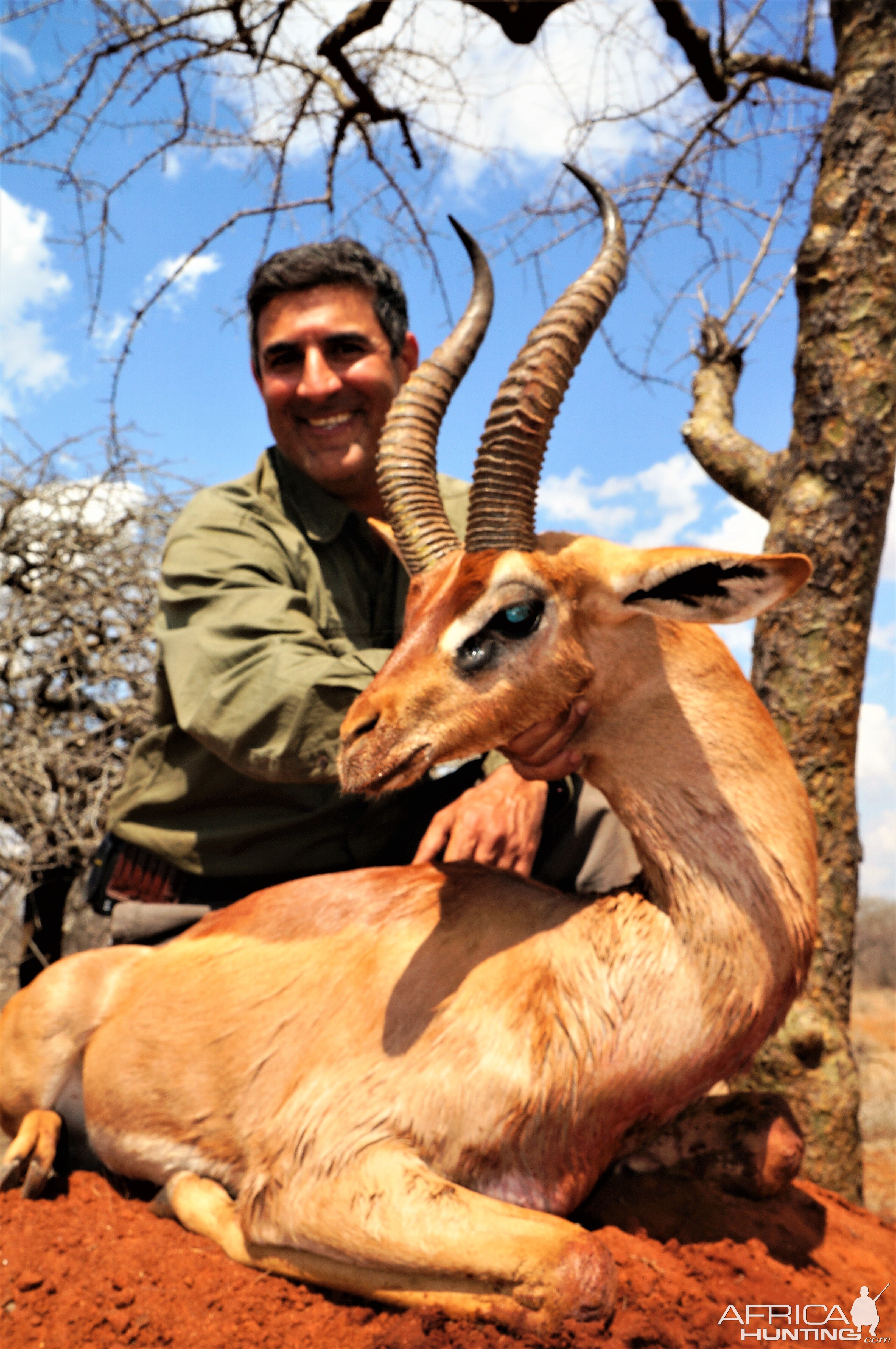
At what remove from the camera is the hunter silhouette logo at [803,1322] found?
2475 millimetres

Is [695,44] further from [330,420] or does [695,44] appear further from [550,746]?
[550,746]

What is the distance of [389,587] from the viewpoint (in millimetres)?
4859

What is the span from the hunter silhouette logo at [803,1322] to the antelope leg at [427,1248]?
15.5 inches

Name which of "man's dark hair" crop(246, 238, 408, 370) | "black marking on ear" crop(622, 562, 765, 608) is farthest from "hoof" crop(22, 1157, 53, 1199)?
"man's dark hair" crop(246, 238, 408, 370)

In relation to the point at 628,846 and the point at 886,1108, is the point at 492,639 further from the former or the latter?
the point at 886,1108

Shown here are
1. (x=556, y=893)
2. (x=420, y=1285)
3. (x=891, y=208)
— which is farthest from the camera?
(x=891, y=208)

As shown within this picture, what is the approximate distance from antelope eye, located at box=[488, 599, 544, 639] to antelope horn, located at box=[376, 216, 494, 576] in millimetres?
350

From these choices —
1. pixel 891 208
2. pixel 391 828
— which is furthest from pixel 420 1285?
pixel 891 208

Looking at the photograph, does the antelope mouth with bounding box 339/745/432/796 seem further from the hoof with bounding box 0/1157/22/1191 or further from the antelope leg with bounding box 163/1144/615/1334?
the hoof with bounding box 0/1157/22/1191

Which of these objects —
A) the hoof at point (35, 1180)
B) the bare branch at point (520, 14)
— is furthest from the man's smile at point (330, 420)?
the hoof at point (35, 1180)

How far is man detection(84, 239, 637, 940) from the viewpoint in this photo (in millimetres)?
3650

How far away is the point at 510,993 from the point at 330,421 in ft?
9.98

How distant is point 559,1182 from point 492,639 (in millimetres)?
1443

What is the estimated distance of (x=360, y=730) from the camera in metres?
2.54
